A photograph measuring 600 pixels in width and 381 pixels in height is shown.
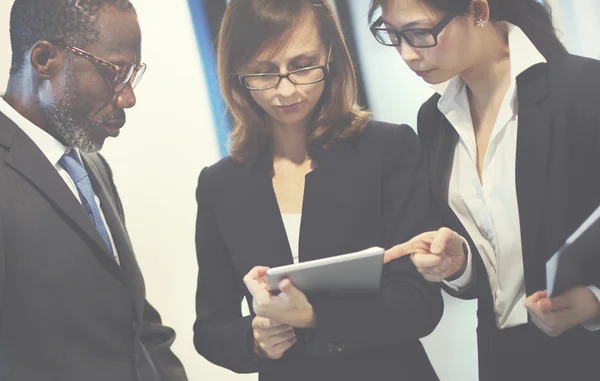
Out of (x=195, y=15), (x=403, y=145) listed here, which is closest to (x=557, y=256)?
(x=403, y=145)

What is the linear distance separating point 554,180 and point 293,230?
0.73m

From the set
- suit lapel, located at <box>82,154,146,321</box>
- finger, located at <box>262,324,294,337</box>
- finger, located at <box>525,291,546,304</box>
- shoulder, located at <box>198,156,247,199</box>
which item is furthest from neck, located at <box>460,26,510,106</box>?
suit lapel, located at <box>82,154,146,321</box>

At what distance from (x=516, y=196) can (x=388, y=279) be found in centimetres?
42

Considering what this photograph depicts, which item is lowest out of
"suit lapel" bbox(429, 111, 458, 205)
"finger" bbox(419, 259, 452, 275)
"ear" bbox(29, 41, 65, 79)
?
"finger" bbox(419, 259, 452, 275)

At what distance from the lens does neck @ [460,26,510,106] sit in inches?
70.8

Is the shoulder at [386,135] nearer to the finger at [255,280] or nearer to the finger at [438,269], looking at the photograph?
the finger at [438,269]

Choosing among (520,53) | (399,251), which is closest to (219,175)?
(399,251)

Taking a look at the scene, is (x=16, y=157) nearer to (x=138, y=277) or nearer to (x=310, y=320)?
(x=138, y=277)

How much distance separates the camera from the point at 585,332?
5.88 ft

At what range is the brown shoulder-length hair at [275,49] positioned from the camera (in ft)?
6.28

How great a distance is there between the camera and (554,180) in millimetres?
1755

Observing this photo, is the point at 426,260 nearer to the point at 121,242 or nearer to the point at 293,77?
the point at 293,77

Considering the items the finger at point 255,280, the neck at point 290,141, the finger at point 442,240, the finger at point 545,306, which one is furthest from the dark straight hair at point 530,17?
the finger at point 255,280

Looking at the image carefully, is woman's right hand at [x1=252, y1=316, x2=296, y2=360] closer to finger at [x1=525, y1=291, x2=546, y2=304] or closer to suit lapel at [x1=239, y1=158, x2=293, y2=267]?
suit lapel at [x1=239, y1=158, x2=293, y2=267]
